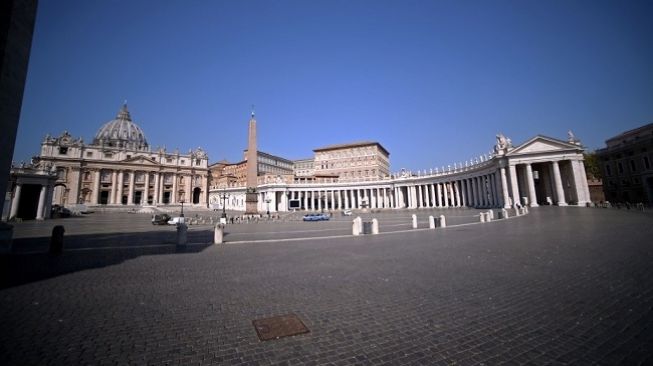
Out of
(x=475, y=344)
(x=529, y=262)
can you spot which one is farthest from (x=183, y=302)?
(x=529, y=262)

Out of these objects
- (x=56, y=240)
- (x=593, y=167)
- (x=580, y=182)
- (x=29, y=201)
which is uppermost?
(x=593, y=167)

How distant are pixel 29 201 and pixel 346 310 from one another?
1990 inches

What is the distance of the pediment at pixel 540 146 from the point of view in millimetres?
41531

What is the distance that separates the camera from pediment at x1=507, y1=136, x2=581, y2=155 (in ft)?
136

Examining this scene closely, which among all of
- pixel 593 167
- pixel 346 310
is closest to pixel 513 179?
pixel 593 167

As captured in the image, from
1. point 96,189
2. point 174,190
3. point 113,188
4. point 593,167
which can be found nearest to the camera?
point 593,167

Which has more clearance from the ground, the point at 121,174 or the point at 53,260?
the point at 121,174

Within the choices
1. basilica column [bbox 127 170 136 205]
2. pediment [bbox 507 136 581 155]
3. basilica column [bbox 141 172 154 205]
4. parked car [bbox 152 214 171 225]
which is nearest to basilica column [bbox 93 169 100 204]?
basilica column [bbox 127 170 136 205]

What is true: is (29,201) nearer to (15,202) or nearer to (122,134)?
(15,202)

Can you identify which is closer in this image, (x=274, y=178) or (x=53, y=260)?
(x=53, y=260)

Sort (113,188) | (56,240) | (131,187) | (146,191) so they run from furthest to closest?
(146,191) → (131,187) → (113,188) → (56,240)

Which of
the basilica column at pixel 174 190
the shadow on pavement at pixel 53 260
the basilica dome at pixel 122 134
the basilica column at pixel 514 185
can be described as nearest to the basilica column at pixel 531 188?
the basilica column at pixel 514 185

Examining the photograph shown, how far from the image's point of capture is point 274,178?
274 feet

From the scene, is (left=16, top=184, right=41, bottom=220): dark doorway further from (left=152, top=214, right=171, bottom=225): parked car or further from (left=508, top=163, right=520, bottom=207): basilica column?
(left=508, top=163, right=520, bottom=207): basilica column
